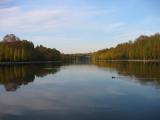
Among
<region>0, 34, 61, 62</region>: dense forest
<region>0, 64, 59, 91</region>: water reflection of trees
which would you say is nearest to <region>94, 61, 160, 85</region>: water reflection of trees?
<region>0, 64, 59, 91</region>: water reflection of trees

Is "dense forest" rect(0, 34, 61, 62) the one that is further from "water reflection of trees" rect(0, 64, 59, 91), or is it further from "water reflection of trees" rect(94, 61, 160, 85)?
"water reflection of trees" rect(94, 61, 160, 85)

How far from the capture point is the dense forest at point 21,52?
111 meters

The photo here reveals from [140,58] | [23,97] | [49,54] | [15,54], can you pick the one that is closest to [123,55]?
[140,58]

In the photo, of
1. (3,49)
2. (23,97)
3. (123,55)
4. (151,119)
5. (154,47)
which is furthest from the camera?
(123,55)

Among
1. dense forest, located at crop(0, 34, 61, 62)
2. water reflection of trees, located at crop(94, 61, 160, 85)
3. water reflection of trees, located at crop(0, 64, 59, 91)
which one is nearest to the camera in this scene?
water reflection of trees, located at crop(0, 64, 59, 91)

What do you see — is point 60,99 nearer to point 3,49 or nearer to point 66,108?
point 66,108

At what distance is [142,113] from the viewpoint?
17.2 m

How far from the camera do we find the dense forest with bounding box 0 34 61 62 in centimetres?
11088

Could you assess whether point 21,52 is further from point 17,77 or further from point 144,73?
point 144,73

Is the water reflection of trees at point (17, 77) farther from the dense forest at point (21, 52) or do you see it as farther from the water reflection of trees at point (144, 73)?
the dense forest at point (21, 52)

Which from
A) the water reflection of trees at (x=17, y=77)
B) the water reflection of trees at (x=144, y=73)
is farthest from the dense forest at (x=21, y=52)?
the water reflection of trees at (x=144, y=73)

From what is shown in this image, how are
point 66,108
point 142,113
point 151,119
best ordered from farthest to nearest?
point 66,108, point 142,113, point 151,119

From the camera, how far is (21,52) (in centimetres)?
11912

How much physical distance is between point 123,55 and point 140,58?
99.5 feet
